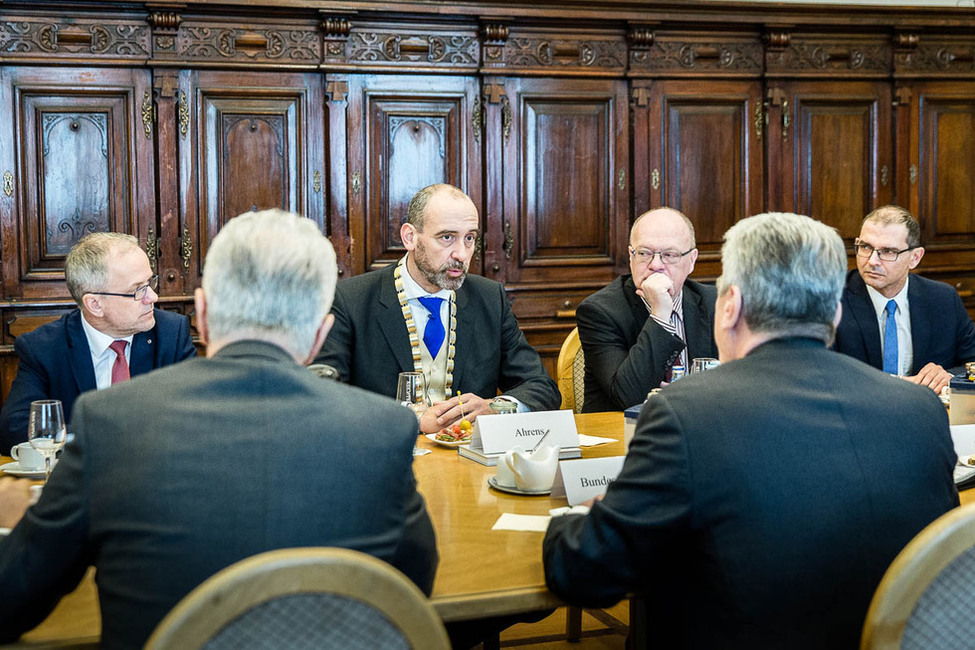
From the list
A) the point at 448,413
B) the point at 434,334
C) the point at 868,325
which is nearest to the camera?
the point at 448,413

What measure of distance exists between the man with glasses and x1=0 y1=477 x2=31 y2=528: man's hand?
303 cm

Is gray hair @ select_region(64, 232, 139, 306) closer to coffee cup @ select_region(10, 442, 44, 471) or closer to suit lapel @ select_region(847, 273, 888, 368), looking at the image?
coffee cup @ select_region(10, 442, 44, 471)

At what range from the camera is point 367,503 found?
4.97 feet

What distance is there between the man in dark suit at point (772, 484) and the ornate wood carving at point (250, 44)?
410cm

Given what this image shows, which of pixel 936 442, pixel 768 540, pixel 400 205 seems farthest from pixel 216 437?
pixel 400 205

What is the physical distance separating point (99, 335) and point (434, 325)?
109 cm

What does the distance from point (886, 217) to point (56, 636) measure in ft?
11.3

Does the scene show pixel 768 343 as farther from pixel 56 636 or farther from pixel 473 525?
pixel 56 636

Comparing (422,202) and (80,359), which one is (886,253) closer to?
(422,202)

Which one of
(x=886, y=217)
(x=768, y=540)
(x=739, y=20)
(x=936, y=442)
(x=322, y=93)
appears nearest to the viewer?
(x=768, y=540)

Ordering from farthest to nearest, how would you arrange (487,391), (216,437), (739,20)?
(739,20), (487,391), (216,437)

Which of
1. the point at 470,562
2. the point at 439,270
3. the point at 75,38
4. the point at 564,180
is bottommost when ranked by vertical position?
the point at 470,562

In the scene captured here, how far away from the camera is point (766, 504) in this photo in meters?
1.62

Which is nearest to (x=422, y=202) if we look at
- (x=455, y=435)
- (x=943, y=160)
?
(x=455, y=435)
